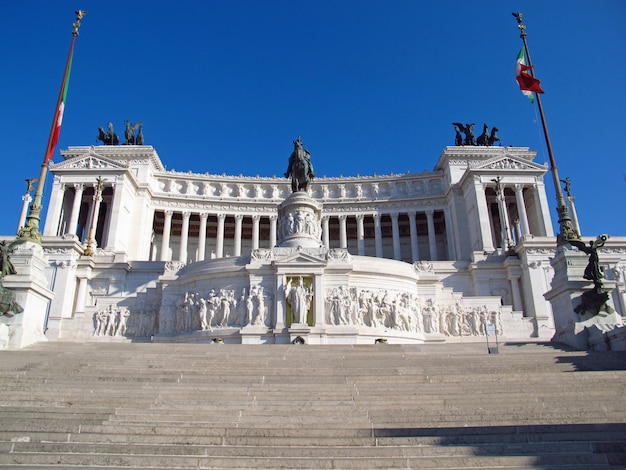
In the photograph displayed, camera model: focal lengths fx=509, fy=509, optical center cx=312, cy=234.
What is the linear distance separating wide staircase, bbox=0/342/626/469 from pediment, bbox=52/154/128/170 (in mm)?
44384

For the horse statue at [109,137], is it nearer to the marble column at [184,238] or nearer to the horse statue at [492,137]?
the marble column at [184,238]

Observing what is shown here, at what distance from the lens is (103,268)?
4350 centimetres

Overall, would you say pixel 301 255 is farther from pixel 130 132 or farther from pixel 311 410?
pixel 130 132

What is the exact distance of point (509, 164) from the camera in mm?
58656

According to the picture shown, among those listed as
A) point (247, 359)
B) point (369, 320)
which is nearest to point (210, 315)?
point (369, 320)

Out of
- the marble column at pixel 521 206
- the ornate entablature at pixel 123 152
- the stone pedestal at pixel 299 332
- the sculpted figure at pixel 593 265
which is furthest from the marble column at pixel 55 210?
the sculpted figure at pixel 593 265

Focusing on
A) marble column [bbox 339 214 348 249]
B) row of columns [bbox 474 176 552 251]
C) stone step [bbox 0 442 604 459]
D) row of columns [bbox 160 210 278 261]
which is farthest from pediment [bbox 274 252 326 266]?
marble column [bbox 339 214 348 249]

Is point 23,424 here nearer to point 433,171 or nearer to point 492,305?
point 492,305

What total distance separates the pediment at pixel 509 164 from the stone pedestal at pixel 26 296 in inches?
1926

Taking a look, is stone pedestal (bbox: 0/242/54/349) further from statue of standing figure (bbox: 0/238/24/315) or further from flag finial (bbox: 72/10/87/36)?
flag finial (bbox: 72/10/87/36)

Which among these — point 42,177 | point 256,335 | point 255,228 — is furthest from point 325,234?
point 42,177

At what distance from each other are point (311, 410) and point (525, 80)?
2111cm

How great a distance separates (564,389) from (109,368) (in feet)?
40.3

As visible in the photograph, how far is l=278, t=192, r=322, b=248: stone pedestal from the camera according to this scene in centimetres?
3197
